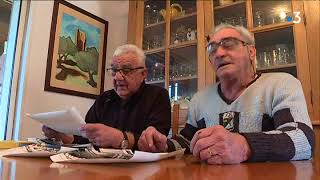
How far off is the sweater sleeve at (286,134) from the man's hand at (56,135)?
0.74 metres

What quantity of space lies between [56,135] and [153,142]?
0.46 m

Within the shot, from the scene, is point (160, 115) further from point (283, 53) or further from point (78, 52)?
point (78, 52)

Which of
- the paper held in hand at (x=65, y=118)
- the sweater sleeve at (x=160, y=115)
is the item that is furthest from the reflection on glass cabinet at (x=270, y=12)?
the paper held in hand at (x=65, y=118)

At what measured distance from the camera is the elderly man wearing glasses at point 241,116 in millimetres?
657

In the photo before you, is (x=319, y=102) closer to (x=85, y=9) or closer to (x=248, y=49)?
(x=248, y=49)

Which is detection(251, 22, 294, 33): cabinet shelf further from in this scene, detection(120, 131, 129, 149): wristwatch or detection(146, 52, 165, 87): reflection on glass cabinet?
detection(120, 131, 129, 149): wristwatch

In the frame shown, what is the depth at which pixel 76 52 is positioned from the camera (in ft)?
7.30

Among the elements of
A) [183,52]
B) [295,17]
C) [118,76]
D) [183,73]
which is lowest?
[118,76]

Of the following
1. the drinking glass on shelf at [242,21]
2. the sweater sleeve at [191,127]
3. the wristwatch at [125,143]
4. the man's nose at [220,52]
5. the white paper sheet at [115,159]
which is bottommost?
the white paper sheet at [115,159]

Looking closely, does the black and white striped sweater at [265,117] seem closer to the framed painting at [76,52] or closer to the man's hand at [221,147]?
the man's hand at [221,147]

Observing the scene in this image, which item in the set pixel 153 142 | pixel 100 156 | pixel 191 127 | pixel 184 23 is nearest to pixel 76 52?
pixel 184 23

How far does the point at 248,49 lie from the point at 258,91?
22 centimetres

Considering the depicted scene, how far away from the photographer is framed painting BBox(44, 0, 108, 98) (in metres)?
2.07

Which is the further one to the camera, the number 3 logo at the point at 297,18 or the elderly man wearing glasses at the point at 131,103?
the number 3 logo at the point at 297,18
